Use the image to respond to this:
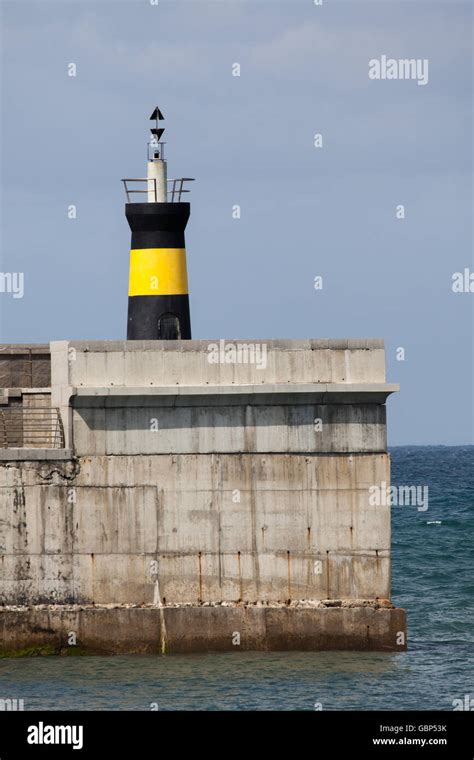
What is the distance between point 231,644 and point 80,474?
399 cm

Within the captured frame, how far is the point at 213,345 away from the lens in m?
29.1

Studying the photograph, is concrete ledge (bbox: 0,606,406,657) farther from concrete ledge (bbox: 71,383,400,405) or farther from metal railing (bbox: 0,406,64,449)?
concrete ledge (bbox: 71,383,400,405)

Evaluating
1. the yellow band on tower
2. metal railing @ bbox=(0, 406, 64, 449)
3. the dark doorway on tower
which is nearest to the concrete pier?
metal railing @ bbox=(0, 406, 64, 449)

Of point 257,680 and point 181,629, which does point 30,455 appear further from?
point 257,680

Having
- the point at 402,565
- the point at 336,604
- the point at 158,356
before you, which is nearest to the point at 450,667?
the point at 336,604

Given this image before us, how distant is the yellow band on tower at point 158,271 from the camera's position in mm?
33062

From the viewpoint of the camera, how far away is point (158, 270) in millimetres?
33062

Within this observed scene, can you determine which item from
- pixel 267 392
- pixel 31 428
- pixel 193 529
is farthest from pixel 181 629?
pixel 31 428

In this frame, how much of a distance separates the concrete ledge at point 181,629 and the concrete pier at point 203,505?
0.02 meters

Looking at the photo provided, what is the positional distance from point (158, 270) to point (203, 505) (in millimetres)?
6136

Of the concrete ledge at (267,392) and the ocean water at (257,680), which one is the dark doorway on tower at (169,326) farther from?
the ocean water at (257,680)

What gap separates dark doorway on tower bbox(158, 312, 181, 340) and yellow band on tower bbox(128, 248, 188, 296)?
18.3 inches
